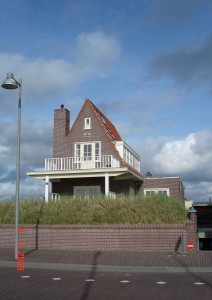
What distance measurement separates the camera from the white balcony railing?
30750 millimetres

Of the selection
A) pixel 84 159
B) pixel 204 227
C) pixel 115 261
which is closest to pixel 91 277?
pixel 115 261

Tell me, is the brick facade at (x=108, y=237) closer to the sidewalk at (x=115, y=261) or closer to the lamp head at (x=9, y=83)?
the sidewalk at (x=115, y=261)

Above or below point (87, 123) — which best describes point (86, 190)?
below

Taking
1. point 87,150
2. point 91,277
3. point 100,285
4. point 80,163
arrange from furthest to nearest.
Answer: point 87,150, point 80,163, point 91,277, point 100,285

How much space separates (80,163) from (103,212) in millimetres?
11724

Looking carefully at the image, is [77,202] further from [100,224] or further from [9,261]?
[9,261]

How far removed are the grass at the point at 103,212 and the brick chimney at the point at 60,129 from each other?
12.3m

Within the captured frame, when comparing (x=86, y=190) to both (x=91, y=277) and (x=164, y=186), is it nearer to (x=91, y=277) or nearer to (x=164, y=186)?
(x=164, y=186)

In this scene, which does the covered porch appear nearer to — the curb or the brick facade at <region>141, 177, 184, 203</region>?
the brick facade at <region>141, 177, 184, 203</region>

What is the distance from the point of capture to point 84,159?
1262 inches

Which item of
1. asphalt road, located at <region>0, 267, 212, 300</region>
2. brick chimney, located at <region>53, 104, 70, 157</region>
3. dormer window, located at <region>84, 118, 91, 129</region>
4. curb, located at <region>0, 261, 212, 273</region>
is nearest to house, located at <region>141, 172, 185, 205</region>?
dormer window, located at <region>84, 118, 91, 129</region>

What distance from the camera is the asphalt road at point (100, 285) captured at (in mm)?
8930

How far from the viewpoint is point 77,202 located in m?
21.5

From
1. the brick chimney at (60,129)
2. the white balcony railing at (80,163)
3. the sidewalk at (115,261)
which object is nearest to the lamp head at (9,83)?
the sidewalk at (115,261)
